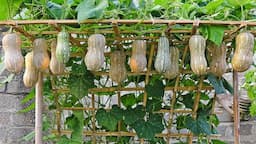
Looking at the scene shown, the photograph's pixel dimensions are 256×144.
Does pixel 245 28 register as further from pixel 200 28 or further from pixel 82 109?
pixel 82 109

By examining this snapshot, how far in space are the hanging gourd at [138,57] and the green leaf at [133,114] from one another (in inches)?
11.5

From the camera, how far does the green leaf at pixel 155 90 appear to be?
1523 mm

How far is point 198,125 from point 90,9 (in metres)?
0.60

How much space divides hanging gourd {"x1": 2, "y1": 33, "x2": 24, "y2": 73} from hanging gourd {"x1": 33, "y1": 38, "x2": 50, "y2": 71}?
0.06 meters

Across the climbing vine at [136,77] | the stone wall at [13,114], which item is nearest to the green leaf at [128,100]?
the climbing vine at [136,77]

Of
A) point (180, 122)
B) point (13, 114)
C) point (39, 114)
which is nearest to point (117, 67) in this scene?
point (39, 114)

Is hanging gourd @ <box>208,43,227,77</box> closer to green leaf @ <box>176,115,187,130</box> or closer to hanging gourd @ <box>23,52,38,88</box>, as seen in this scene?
green leaf @ <box>176,115,187,130</box>

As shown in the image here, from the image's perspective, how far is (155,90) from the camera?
1.53 meters

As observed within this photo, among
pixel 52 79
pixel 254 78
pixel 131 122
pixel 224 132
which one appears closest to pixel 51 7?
pixel 52 79

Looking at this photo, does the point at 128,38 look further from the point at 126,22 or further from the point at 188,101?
the point at 188,101

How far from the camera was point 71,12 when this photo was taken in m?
1.28

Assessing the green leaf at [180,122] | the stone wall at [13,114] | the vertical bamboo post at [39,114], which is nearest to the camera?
the vertical bamboo post at [39,114]

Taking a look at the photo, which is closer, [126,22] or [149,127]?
[126,22]

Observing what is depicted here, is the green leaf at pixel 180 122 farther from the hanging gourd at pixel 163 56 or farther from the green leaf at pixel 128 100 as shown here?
the hanging gourd at pixel 163 56
